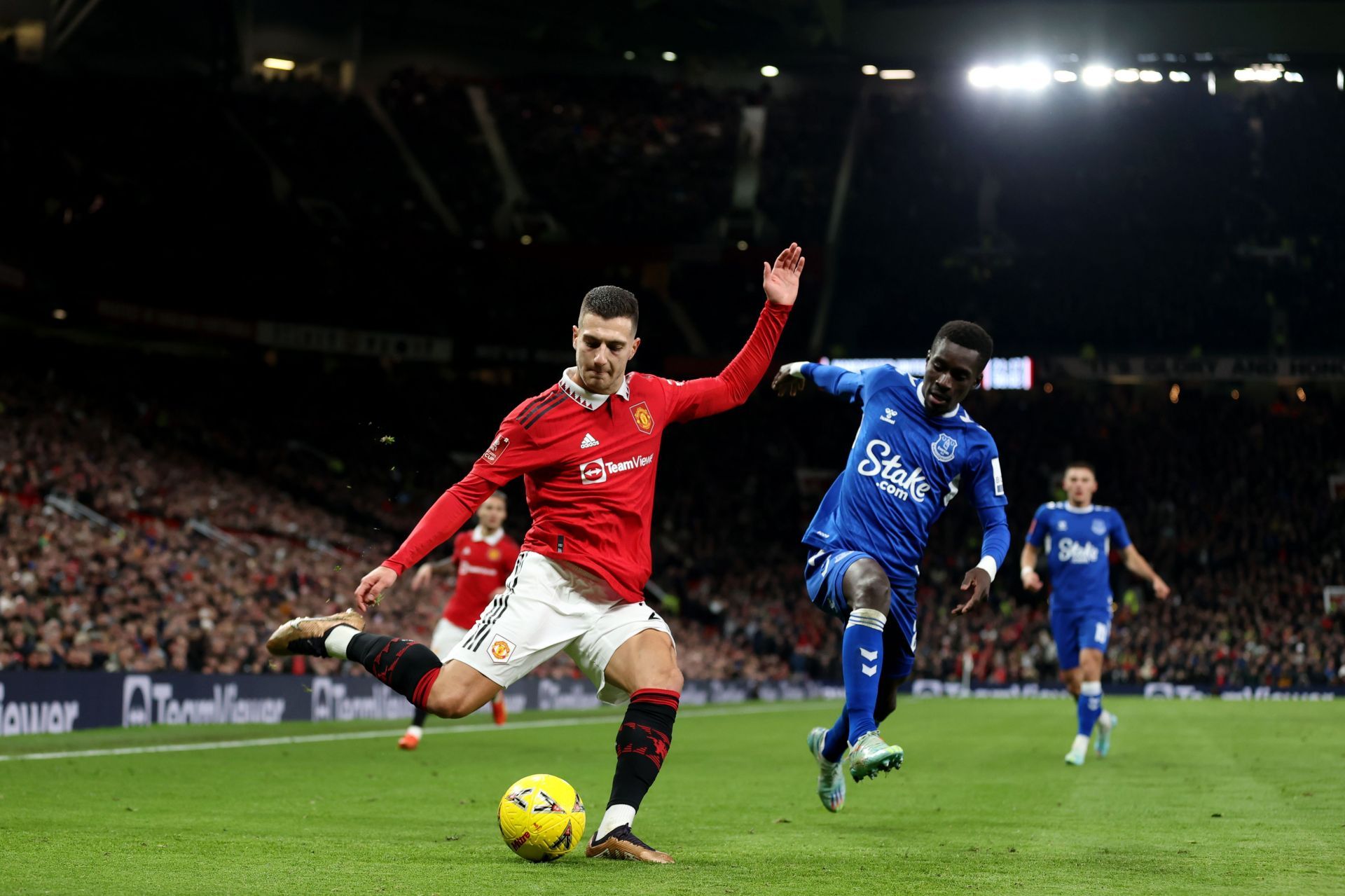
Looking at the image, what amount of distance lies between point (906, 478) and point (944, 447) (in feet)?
0.91

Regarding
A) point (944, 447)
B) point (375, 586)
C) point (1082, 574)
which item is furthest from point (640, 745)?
point (1082, 574)

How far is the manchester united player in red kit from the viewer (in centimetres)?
673

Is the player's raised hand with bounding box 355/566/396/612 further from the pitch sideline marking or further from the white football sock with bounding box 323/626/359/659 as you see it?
the pitch sideline marking

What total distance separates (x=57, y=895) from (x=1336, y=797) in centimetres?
817

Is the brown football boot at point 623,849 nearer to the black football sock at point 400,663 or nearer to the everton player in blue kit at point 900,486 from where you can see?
the black football sock at point 400,663

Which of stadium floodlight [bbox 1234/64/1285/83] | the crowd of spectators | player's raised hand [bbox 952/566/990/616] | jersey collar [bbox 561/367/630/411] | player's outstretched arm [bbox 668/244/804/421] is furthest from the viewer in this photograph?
stadium floodlight [bbox 1234/64/1285/83]

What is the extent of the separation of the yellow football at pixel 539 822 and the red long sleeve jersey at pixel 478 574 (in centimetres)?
968

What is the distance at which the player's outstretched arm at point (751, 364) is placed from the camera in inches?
291

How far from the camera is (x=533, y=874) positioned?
5.88 metres

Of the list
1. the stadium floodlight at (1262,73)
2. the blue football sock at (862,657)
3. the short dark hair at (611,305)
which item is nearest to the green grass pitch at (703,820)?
the blue football sock at (862,657)

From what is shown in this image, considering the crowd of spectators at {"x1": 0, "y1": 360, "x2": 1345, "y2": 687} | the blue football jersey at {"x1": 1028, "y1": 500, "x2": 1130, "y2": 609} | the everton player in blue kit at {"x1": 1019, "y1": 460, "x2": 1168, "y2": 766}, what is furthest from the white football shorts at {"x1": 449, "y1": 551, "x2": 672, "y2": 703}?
the crowd of spectators at {"x1": 0, "y1": 360, "x2": 1345, "y2": 687}

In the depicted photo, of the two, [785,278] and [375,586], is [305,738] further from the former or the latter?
[375,586]

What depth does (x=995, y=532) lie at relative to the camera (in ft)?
26.7

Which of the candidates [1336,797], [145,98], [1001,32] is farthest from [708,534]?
[1336,797]
